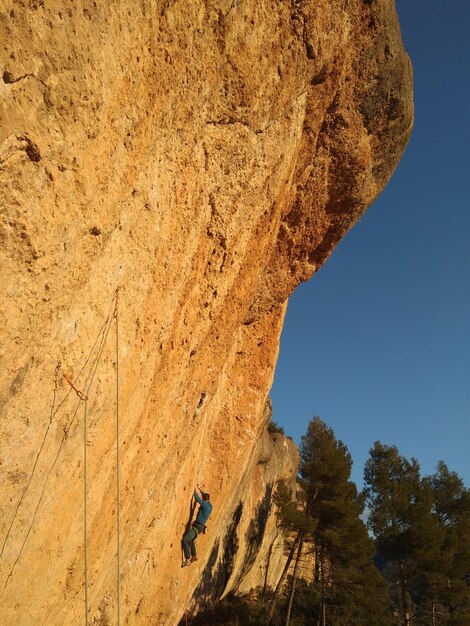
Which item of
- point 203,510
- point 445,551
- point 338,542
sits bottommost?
point 203,510

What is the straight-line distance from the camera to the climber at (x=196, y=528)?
10.3 m

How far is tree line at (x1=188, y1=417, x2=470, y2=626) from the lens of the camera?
866 inches

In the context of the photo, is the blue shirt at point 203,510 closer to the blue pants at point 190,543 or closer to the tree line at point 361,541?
the blue pants at point 190,543

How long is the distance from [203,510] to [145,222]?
6460 mm

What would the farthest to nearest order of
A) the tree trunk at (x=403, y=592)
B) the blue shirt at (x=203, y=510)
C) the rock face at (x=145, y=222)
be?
1. the tree trunk at (x=403, y=592)
2. the blue shirt at (x=203, y=510)
3. the rock face at (x=145, y=222)

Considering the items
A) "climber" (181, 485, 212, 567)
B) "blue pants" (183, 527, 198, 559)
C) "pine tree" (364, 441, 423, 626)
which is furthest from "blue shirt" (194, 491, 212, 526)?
"pine tree" (364, 441, 423, 626)

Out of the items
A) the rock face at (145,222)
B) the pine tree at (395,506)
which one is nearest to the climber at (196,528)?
the rock face at (145,222)

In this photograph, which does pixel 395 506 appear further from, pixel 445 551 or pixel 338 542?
pixel 338 542

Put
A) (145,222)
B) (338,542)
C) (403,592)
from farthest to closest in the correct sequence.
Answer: (403,592)
(338,542)
(145,222)

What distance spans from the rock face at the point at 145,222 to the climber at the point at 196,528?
0.27 m

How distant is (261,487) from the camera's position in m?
23.0

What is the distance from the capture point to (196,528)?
10.3 metres

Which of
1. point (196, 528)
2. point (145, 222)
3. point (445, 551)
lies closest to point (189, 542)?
point (196, 528)

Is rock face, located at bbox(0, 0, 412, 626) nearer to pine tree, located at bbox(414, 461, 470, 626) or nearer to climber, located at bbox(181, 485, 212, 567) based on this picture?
climber, located at bbox(181, 485, 212, 567)
